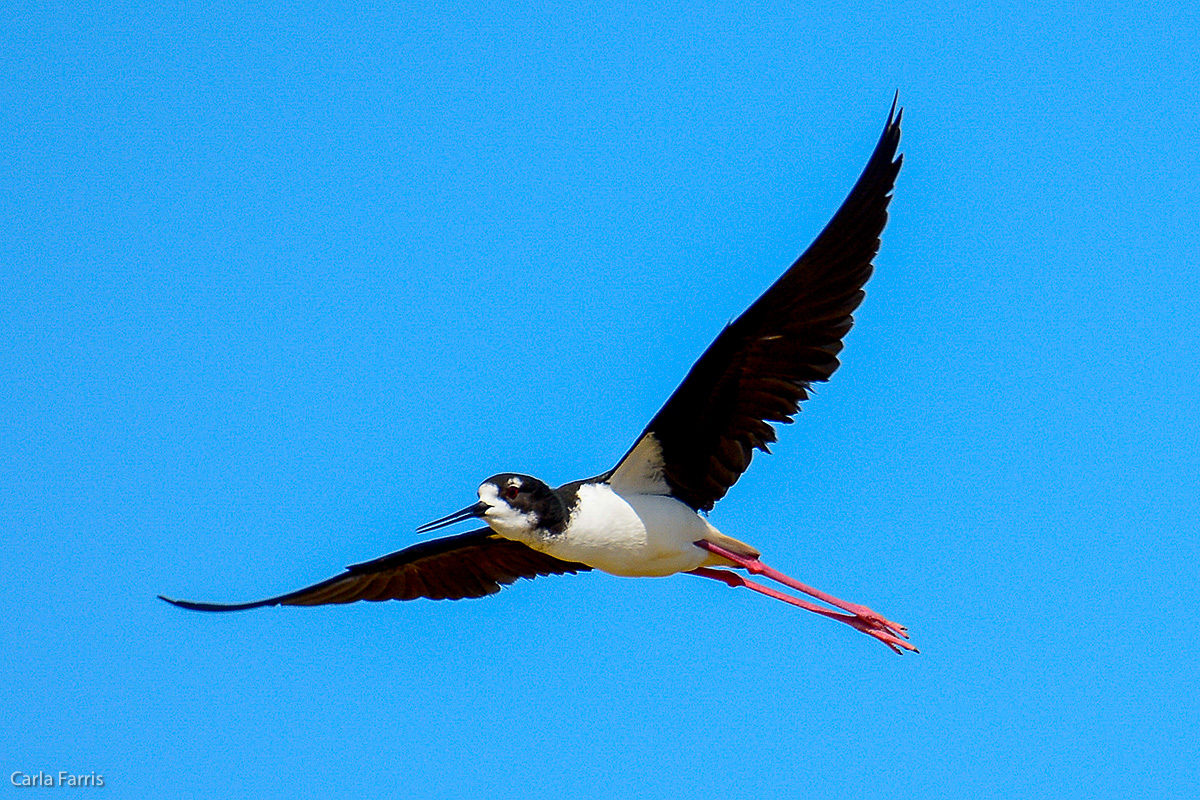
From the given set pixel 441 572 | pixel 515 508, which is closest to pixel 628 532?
pixel 515 508

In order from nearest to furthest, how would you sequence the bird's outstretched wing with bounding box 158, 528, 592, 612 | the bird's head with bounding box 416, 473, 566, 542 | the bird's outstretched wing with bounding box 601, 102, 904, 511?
the bird's outstretched wing with bounding box 601, 102, 904, 511 → the bird's head with bounding box 416, 473, 566, 542 → the bird's outstretched wing with bounding box 158, 528, 592, 612

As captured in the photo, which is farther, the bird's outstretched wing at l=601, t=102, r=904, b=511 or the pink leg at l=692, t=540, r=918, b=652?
the pink leg at l=692, t=540, r=918, b=652

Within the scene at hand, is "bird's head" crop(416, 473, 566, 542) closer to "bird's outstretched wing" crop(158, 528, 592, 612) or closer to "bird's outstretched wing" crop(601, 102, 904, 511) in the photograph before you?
"bird's outstretched wing" crop(601, 102, 904, 511)

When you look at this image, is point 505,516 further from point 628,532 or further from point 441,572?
point 441,572

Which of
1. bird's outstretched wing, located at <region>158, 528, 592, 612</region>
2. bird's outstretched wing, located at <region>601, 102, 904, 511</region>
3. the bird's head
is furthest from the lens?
bird's outstretched wing, located at <region>158, 528, 592, 612</region>

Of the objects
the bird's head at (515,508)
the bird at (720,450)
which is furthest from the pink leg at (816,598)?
the bird's head at (515,508)

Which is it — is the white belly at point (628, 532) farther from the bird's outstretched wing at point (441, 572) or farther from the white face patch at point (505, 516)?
the bird's outstretched wing at point (441, 572)

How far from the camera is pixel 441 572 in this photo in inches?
510

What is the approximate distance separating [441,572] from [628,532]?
2350 millimetres

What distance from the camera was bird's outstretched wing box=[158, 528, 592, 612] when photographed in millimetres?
12641

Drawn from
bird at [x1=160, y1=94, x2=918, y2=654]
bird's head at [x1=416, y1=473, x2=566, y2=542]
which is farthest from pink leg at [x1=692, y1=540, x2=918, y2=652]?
bird's head at [x1=416, y1=473, x2=566, y2=542]

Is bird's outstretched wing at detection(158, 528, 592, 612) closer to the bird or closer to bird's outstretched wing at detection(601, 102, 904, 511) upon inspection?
the bird

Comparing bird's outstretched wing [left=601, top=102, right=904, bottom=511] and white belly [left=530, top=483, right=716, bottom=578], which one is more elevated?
bird's outstretched wing [left=601, top=102, right=904, bottom=511]

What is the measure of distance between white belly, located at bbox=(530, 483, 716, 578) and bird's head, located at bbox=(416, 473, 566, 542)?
0.16m
